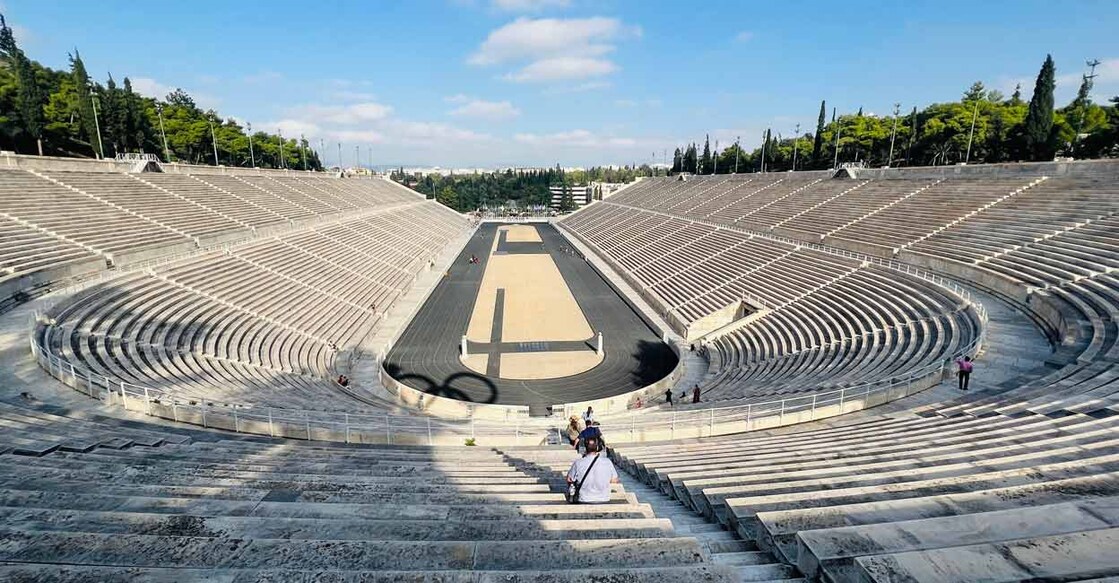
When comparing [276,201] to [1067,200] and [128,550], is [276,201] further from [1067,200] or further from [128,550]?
[1067,200]

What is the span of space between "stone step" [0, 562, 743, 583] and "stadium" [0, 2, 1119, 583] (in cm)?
3

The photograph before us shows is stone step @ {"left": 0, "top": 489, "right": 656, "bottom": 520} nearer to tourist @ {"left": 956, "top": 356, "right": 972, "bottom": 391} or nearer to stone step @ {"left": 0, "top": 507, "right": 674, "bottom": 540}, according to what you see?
stone step @ {"left": 0, "top": 507, "right": 674, "bottom": 540}

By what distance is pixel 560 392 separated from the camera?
2097 cm

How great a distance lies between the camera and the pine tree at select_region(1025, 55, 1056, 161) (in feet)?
137

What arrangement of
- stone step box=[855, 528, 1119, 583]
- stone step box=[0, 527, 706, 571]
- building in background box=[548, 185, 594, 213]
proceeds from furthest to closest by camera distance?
building in background box=[548, 185, 594, 213]
stone step box=[0, 527, 706, 571]
stone step box=[855, 528, 1119, 583]

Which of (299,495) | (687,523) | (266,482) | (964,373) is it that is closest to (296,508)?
(299,495)

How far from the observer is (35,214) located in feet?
77.8

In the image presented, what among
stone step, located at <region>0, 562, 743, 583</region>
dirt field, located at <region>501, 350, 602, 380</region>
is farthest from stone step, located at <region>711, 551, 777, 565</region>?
dirt field, located at <region>501, 350, 602, 380</region>

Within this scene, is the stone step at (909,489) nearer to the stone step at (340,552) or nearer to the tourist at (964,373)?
the stone step at (340,552)

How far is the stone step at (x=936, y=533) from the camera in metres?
3.78

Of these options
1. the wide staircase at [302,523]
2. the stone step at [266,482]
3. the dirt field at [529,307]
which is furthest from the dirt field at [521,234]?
the stone step at [266,482]

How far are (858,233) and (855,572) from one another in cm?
3542

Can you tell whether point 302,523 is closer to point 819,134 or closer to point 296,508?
point 296,508

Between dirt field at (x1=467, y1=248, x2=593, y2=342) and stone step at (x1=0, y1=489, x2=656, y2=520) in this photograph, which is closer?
stone step at (x1=0, y1=489, x2=656, y2=520)
